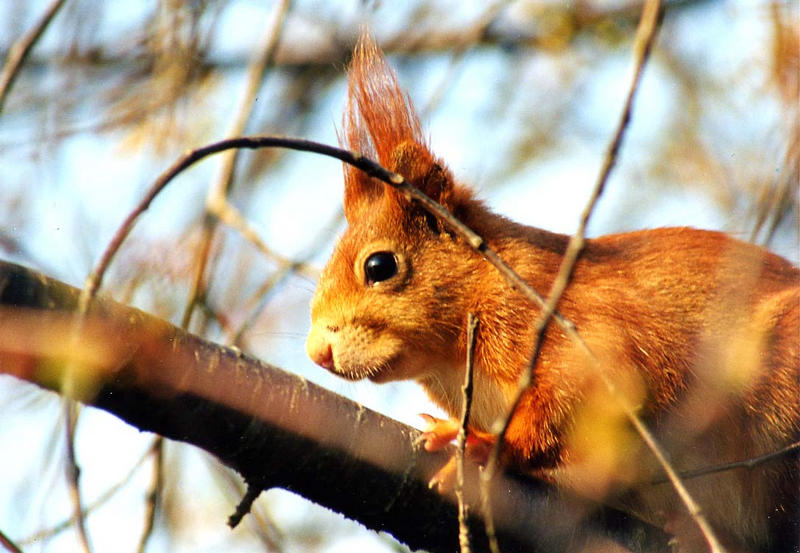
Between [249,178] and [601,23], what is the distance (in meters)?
2.70

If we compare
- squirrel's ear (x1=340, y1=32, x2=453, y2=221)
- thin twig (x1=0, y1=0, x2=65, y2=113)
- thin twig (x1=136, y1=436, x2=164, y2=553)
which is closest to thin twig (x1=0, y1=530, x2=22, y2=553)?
thin twig (x1=0, y1=0, x2=65, y2=113)

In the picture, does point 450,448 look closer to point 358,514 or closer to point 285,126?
point 358,514

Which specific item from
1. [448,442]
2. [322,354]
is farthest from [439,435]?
[322,354]

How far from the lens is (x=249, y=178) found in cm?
476

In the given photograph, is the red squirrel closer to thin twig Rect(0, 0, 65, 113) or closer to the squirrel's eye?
the squirrel's eye

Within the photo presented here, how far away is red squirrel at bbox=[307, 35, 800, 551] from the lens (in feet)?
8.70

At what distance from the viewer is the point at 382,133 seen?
3316mm

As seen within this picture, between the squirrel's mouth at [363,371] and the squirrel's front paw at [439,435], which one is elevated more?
the squirrel's front paw at [439,435]

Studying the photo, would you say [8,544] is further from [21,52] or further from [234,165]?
[234,165]

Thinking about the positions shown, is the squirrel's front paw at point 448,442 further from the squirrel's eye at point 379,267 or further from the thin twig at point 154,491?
the thin twig at point 154,491

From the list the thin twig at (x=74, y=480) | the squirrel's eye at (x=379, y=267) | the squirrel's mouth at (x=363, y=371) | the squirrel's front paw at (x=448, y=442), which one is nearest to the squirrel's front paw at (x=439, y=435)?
the squirrel's front paw at (x=448, y=442)

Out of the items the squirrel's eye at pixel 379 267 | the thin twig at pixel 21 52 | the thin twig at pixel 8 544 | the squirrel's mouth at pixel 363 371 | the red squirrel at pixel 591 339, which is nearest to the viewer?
the thin twig at pixel 8 544

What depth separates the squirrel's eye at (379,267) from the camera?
3100 millimetres

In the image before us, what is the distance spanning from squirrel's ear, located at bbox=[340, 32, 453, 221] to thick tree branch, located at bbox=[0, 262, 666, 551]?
1.12 m
